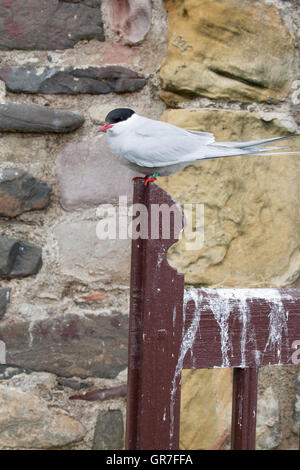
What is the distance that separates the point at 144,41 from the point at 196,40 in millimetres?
114

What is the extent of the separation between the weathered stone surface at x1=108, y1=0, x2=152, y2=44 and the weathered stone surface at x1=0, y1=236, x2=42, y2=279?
497 mm

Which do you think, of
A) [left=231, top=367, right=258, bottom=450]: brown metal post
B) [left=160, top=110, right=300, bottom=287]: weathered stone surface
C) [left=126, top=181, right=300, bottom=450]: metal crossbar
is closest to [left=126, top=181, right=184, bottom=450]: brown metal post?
[left=126, top=181, right=300, bottom=450]: metal crossbar

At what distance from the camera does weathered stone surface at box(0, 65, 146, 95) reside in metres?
1.09

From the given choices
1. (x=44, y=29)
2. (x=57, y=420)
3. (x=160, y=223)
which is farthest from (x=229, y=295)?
(x=44, y=29)

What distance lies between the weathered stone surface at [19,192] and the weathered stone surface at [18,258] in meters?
0.06

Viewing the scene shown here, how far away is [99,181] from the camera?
3.74 feet

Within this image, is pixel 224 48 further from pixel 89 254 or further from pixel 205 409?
pixel 205 409

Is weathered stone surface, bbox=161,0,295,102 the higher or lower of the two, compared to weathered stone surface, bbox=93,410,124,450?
higher

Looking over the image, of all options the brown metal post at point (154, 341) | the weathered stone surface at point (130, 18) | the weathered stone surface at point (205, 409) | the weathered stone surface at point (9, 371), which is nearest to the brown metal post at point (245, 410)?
the brown metal post at point (154, 341)

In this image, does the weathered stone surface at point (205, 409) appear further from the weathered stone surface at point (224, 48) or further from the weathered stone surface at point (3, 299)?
the weathered stone surface at point (224, 48)

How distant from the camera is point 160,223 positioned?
643mm

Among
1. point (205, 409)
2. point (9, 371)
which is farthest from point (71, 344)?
point (205, 409)

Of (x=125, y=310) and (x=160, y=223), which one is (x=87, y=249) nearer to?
(x=125, y=310)

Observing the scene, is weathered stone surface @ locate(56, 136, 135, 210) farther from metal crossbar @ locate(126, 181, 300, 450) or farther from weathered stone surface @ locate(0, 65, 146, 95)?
metal crossbar @ locate(126, 181, 300, 450)
